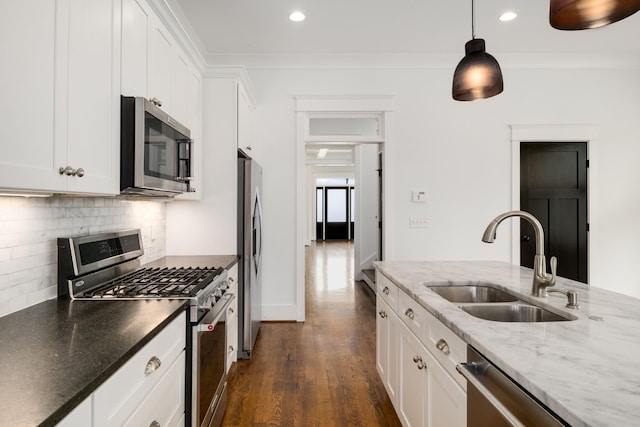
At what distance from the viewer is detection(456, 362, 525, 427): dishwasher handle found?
0.87 metres

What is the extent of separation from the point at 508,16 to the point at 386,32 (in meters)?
1.03

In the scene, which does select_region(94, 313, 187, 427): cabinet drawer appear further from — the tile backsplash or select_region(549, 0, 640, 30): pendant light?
select_region(549, 0, 640, 30): pendant light

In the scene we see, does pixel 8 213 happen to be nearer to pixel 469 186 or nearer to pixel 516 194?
pixel 469 186

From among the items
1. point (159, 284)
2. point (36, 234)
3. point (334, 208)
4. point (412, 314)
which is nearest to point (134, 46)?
point (36, 234)

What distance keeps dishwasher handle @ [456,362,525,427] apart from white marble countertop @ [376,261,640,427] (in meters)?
0.06

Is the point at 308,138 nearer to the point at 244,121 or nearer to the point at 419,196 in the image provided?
the point at 244,121

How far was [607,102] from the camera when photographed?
4066 mm

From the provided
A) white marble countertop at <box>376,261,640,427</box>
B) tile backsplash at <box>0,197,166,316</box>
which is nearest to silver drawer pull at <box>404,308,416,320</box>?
white marble countertop at <box>376,261,640,427</box>

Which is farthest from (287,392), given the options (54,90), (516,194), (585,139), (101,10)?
(585,139)

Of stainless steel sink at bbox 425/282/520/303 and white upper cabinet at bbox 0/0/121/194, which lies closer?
white upper cabinet at bbox 0/0/121/194

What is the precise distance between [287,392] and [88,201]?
1.74 m

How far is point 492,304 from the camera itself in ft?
5.07

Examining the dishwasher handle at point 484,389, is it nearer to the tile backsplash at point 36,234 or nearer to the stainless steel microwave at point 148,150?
the stainless steel microwave at point 148,150

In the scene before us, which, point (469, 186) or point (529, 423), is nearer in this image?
point (529, 423)
